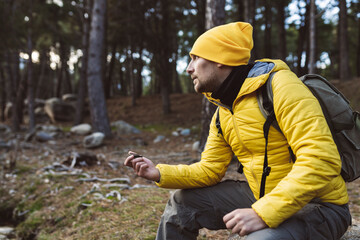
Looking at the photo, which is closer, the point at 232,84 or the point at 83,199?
the point at 232,84

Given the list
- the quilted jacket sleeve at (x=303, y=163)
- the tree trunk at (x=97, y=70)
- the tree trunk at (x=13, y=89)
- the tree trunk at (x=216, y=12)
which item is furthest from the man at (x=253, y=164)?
the tree trunk at (x=13, y=89)

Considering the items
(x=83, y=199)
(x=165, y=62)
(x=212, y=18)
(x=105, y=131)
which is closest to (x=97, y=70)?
(x=105, y=131)

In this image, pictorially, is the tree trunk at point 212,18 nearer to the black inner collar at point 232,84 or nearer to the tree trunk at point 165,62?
the black inner collar at point 232,84

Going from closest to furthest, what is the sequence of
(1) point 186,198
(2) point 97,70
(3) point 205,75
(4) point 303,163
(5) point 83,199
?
1. (4) point 303,163
2. (3) point 205,75
3. (1) point 186,198
4. (5) point 83,199
5. (2) point 97,70

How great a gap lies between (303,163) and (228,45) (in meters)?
0.93

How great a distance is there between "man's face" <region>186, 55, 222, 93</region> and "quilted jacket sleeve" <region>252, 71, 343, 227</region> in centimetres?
59

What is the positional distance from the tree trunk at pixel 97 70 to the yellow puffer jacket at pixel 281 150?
29.1 feet

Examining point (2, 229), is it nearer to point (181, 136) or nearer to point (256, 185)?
point (256, 185)

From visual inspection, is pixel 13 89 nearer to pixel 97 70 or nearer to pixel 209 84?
pixel 97 70

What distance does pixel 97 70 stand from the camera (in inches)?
414

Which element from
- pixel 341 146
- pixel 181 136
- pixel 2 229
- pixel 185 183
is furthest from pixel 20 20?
pixel 341 146

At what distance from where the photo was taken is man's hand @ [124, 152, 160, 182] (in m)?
2.12

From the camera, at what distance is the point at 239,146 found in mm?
2004

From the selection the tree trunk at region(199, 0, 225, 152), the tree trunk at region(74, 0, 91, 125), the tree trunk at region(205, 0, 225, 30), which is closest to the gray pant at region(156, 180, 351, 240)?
the tree trunk at region(199, 0, 225, 152)
